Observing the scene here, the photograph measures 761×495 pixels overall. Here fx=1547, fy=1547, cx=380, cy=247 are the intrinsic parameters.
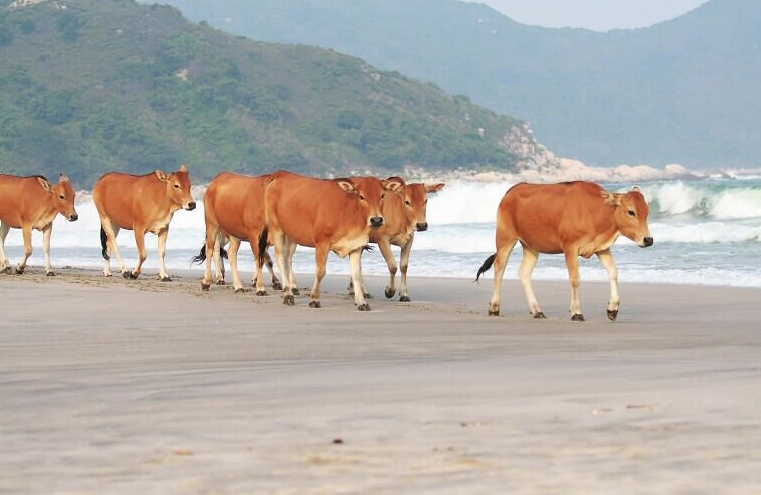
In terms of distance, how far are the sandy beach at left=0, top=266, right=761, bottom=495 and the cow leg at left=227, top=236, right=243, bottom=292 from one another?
403cm

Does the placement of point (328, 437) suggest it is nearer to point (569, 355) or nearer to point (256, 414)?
point (256, 414)

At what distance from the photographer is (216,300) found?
52.9 ft

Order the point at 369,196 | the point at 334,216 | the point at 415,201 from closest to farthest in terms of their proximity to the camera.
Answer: the point at 369,196
the point at 334,216
the point at 415,201

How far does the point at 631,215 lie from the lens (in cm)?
1397

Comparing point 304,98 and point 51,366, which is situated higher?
point 304,98

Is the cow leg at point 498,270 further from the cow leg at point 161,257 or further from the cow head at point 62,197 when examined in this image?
the cow head at point 62,197

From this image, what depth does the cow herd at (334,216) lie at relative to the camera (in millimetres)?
14156

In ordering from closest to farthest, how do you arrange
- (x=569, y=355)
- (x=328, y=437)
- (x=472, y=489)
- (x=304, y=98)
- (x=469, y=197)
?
(x=472, y=489), (x=328, y=437), (x=569, y=355), (x=469, y=197), (x=304, y=98)

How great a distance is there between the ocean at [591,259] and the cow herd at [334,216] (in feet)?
6.53

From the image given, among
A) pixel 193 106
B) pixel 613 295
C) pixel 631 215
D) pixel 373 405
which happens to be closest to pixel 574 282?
pixel 613 295

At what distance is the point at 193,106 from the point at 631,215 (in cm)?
14642

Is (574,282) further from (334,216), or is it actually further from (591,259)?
(591,259)

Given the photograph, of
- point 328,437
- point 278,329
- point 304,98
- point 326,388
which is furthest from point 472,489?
point 304,98

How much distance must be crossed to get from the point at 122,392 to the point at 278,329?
15.0 feet
